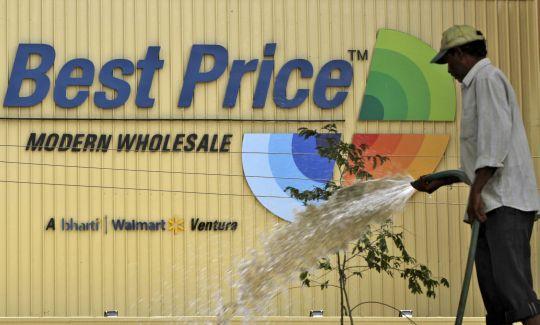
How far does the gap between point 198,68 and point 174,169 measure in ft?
3.41

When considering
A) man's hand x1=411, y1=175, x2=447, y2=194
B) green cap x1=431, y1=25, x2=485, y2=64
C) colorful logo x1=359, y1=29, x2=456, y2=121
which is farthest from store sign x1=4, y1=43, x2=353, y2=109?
green cap x1=431, y1=25, x2=485, y2=64

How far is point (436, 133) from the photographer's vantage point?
12219 mm

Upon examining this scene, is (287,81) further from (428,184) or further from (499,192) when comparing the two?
(499,192)

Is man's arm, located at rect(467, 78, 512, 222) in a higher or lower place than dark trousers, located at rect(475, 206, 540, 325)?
higher

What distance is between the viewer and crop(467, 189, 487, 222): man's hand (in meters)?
5.33

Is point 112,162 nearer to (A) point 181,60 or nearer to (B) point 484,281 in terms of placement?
(A) point 181,60

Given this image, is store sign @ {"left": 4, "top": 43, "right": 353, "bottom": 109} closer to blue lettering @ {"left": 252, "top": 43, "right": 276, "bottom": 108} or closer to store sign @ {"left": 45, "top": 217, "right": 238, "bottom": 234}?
blue lettering @ {"left": 252, "top": 43, "right": 276, "bottom": 108}

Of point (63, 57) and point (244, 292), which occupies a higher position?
point (63, 57)

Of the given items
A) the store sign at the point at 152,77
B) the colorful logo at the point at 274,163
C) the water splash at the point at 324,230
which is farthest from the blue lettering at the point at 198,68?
the water splash at the point at 324,230

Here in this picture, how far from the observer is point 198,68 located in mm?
12062

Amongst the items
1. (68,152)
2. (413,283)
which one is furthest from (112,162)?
(413,283)

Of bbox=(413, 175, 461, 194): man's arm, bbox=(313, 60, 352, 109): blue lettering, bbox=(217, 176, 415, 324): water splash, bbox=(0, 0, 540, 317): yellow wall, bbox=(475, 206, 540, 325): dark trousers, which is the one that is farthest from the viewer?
bbox=(313, 60, 352, 109): blue lettering

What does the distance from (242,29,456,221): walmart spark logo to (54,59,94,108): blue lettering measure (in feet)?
5.49

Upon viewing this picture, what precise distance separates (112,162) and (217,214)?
1165mm
